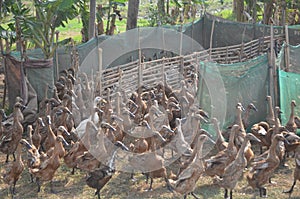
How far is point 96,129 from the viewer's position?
1009 cm

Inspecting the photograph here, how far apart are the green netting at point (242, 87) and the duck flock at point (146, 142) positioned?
27 centimetres

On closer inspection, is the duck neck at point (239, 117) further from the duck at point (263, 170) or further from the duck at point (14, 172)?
the duck at point (14, 172)

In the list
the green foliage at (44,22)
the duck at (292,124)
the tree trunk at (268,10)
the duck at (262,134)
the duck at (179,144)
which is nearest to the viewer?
the duck at (179,144)

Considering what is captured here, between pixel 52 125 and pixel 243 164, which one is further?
pixel 52 125

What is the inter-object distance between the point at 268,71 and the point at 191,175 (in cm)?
408

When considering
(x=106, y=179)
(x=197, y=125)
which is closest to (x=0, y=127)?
(x=106, y=179)

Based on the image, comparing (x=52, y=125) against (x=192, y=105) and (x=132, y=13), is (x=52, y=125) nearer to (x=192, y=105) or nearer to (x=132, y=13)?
(x=192, y=105)

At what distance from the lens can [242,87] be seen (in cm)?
1127

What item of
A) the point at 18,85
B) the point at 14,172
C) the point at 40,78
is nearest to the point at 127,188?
the point at 14,172

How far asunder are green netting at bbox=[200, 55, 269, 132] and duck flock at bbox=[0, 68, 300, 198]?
0.87ft

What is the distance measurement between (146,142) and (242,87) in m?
2.83

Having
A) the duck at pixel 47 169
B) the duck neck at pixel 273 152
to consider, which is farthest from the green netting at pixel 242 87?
the duck at pixel 47 169

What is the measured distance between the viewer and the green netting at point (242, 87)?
11.2 metres

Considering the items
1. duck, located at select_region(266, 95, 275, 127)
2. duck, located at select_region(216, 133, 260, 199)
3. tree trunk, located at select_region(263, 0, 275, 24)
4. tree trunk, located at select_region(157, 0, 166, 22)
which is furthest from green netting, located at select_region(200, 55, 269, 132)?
tree trunk, located at select_region(157, 0, 166, 22)
